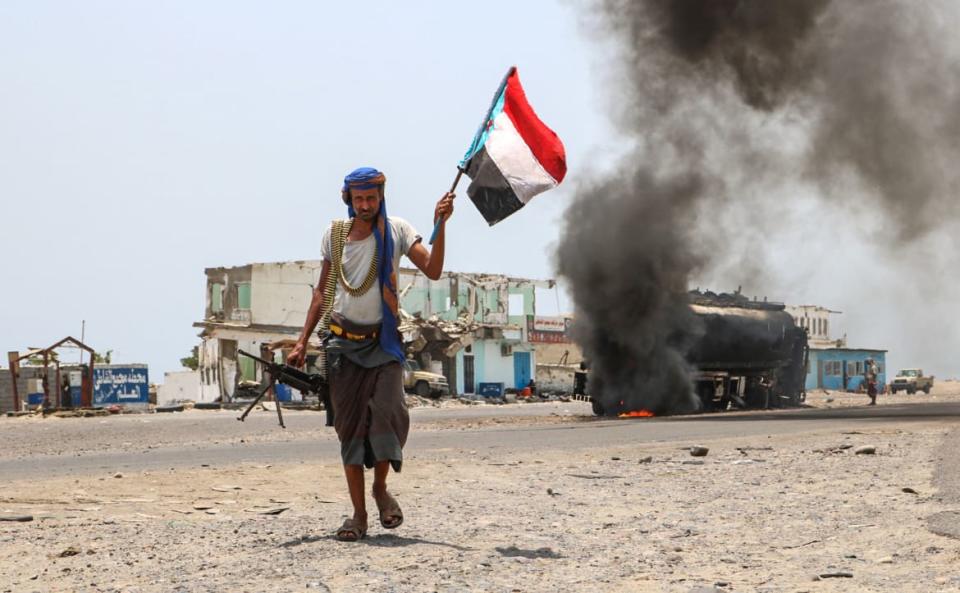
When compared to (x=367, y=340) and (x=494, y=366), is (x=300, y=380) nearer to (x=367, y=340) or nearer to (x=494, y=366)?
(x=367, y=340)

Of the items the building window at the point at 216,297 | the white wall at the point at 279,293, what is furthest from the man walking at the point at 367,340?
the building window at the point at 216,297

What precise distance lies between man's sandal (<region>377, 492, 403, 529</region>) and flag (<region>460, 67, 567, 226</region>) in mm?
1833

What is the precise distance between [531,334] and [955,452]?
57881 mm

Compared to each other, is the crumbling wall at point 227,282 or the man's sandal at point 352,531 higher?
the crumbling wall at point 227,282

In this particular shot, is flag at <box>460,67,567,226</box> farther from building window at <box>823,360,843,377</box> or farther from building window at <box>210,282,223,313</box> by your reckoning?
building window at <box>823,360,843,377</box>

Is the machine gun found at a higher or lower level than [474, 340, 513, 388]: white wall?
higher

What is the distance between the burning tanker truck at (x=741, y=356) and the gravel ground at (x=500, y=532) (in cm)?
2374

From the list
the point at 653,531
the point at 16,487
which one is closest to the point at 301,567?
the point at 653,531

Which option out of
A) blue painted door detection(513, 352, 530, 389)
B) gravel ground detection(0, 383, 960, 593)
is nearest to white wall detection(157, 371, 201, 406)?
blue painted door detection(513, 352, 530, 389)

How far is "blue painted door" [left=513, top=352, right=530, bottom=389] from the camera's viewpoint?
67.1 m

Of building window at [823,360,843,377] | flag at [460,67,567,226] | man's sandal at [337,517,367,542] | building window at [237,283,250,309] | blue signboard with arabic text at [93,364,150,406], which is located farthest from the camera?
building window at [823,360,843,377]

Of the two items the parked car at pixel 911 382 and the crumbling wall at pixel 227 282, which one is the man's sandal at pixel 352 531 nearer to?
the crumbling wall at pixel 227 282

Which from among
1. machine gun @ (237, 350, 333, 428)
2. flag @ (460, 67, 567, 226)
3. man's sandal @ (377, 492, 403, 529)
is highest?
flag @ (460, 67, 567, 226)

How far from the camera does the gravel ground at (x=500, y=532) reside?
527 centimetres
